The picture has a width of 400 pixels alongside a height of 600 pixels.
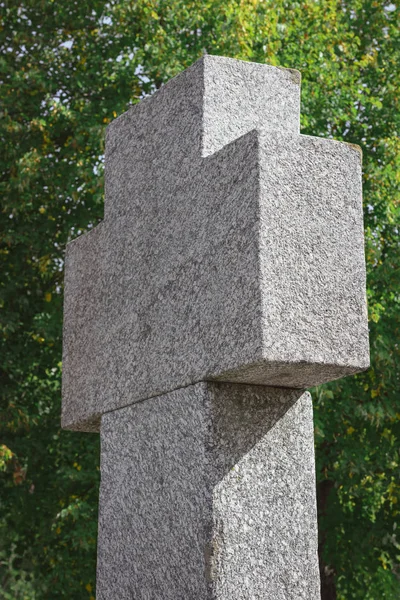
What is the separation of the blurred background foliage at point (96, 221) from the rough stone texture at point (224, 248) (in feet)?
19.3

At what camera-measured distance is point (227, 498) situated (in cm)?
238

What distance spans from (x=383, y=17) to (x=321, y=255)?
10015 mm

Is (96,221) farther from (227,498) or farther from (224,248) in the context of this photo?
(227,498)

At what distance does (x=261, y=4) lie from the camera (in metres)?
9.44

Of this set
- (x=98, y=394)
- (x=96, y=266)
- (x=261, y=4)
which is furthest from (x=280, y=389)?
(x=261, y=4)

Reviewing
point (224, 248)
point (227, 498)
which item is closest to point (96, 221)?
point (224, 248)

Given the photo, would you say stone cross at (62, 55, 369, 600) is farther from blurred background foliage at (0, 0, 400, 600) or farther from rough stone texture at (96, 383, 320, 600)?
blurred background foliage at (0, 0, 400, 600)

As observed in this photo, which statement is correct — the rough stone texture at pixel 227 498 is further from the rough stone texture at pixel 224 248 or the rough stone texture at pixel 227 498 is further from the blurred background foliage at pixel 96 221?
the blurred background foliage at pixel 96 221

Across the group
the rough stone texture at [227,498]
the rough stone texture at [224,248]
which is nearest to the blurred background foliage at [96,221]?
the rough stone texture at [224,248]

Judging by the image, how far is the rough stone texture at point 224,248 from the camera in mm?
2318

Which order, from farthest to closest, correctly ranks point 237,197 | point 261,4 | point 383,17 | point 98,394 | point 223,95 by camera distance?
point 383,17 < point 261,4 < point 98,394 < point 223,95 < point 237,197

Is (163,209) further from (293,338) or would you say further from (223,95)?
(293,338)

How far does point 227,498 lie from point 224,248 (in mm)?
679

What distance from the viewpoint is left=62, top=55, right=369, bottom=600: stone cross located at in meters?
2.34
